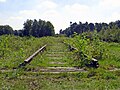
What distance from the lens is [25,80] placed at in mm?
7242

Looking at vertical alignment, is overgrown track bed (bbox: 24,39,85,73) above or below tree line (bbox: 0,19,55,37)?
below

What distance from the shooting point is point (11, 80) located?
7270mm

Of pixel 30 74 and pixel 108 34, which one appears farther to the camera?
pixel 108 34

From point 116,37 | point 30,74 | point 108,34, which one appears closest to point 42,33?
point 108,34

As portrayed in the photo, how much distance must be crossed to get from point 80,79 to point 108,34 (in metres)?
53.9

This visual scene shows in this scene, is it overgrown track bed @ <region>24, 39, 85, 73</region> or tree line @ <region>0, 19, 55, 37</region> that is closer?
overgrown track bed @ <region>24, 39, 85, 73</region>

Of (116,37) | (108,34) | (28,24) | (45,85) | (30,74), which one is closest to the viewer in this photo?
(45,85)

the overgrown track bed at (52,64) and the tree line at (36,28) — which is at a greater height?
the tree line at (36,28)

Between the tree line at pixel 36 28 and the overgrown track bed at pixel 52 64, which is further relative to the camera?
the tree line at pixel 36 28

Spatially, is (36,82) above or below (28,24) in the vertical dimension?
below

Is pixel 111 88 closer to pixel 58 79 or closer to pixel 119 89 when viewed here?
pixel 119 89

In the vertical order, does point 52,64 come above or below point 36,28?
below

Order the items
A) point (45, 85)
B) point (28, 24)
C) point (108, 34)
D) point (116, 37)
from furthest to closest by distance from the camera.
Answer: point (28, 24)
point (108, 34)
point (116, 37)
point (45, 85)

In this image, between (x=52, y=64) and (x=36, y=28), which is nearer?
(x=52, y=64)
